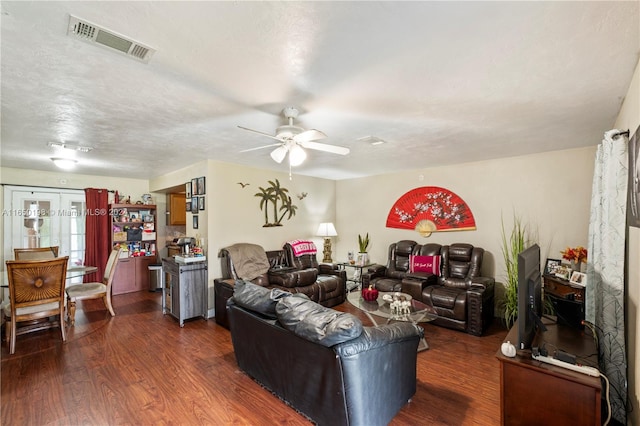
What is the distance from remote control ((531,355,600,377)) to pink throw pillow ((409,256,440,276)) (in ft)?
9.54

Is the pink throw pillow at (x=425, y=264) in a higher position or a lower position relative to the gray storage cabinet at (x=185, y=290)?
higher

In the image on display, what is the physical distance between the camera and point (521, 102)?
90.7 inches

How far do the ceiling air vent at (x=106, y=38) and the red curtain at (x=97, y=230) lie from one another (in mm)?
5605

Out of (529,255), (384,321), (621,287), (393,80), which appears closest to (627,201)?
(621,287)

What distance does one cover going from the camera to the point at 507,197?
169 inches

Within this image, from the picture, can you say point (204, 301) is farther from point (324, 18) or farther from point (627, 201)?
point (627, 201)

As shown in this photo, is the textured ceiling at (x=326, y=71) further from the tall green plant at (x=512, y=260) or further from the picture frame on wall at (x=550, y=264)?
the picture frame on wall at (x=550, y=264)

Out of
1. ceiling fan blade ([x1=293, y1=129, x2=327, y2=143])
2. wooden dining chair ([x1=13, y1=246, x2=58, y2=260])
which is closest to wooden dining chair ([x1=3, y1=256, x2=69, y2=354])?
wooden dining chair ([x1=13, y1=246, x2=58, y2=260])

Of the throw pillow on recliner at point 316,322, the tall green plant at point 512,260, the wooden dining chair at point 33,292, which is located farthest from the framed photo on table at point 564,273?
the wooden dining chair at point 33,292

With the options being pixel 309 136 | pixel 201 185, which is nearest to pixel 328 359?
pixel 309 136

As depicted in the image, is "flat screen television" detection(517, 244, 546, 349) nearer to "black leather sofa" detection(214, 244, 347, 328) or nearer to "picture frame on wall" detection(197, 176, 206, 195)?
"black leather sofa" detection(214, 244, 347, 328)

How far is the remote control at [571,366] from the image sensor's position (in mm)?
1478

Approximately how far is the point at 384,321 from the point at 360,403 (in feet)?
7.17

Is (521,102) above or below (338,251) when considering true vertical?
above
